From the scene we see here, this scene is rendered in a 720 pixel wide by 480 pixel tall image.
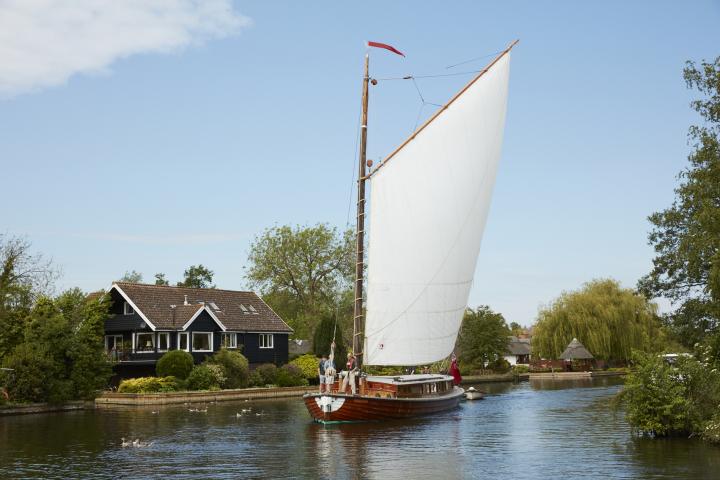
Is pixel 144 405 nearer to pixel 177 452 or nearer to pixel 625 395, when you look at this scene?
pixel 177 452

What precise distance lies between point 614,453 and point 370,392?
519 inches

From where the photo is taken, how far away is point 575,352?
7938 centimetres

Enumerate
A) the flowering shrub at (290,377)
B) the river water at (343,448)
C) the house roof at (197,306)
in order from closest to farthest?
the river water at (343,448) < the house roof at (197,306) < the flowering shrub at (290,377)

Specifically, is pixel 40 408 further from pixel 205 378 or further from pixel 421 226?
pixel 421 226

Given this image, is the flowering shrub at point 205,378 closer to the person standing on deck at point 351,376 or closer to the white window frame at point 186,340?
the white window frame at point 186,340

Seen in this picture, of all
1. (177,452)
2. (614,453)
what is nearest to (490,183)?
(614,453)

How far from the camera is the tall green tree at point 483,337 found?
3039 inches

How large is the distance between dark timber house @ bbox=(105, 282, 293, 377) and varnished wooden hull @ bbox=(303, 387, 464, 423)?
2363cm

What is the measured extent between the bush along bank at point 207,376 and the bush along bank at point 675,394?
104 feet

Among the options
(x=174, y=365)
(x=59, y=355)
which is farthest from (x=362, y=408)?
(x=59, y=355)

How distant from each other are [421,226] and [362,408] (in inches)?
317

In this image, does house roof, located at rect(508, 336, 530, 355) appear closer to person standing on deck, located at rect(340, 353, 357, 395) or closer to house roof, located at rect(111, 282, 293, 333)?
house roof, located at rect(111, 282, 293, 333)

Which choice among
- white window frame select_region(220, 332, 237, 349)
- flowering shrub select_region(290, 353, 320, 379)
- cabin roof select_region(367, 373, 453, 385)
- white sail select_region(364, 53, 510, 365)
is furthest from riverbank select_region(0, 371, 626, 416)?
white sail select_region(364, 53, 510, 365)

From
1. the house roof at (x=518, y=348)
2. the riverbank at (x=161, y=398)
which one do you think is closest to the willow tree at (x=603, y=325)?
the house roof at (x=518, y=348)
